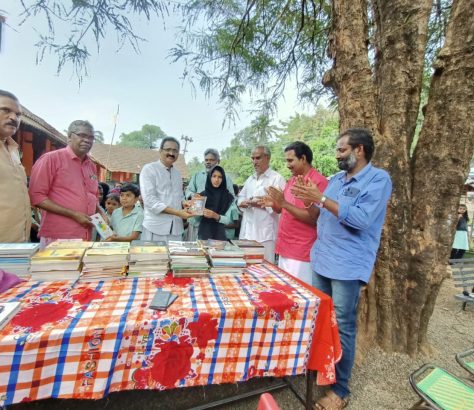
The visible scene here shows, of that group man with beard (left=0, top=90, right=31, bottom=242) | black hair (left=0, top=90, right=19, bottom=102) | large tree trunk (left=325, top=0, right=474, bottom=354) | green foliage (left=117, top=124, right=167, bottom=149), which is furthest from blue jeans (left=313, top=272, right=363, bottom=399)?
green foliage (left=117, top=124, right=167, bottom=149)

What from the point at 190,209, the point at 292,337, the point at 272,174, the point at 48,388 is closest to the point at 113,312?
the point at 48,388

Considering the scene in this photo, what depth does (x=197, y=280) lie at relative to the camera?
1.70 m

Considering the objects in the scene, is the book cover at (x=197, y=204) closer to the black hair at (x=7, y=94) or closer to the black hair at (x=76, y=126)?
the black hair at (x=76, y=126)

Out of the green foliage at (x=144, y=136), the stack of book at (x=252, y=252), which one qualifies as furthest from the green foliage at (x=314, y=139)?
the green foliage at (x=144, y=136)

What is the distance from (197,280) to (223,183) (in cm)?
191

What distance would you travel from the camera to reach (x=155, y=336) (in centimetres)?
121

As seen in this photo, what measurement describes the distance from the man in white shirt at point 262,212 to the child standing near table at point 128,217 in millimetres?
1182

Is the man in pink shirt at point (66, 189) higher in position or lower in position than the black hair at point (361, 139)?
lower

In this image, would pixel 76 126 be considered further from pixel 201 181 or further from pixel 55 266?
pixel 201 181

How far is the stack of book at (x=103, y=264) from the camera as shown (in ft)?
5.20

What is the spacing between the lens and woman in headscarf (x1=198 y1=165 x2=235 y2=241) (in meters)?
3.41

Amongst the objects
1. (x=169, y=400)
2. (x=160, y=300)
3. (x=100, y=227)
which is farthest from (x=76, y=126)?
(x=169, y=400)

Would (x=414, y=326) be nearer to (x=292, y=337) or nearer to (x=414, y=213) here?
(x=414, y=213)

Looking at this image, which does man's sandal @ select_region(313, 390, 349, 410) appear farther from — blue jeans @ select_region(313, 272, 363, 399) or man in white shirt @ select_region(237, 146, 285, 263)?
man in white shirt @ select_region(237, 146, 285, 263)
